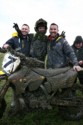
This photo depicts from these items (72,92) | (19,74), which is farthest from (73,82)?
(19,74)

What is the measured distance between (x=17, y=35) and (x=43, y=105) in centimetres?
232

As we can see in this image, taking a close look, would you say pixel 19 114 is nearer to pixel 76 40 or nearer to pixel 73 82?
pixel 73 82

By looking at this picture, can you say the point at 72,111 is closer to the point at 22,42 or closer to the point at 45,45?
the point at 45,45

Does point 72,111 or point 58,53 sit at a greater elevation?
point 58,53

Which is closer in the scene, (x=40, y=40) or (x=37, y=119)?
(x=37, y=119)

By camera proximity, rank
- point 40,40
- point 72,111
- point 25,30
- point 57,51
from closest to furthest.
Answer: point 72,111
point 57,51
point 40,40
point 25,30

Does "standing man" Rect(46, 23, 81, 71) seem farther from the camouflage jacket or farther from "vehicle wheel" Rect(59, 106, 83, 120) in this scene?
"vehicle wheel" Rect(59, 106, 83, 120)

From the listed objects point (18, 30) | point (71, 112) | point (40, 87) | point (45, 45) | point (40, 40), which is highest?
point (18, 30)

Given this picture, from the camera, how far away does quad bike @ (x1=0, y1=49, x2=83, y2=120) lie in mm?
6625

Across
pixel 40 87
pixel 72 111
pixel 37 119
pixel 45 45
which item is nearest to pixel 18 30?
pixel 45 45

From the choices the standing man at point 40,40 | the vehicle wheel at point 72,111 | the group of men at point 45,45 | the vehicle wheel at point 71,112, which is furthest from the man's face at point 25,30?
the vehicle wheel at point 71,112

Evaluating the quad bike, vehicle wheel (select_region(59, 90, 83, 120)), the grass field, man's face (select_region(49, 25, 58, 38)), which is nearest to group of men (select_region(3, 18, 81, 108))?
man's face (select_region(49, 25, 58, 38))

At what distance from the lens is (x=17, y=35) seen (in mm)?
8102

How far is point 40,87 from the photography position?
6676 millimetres
